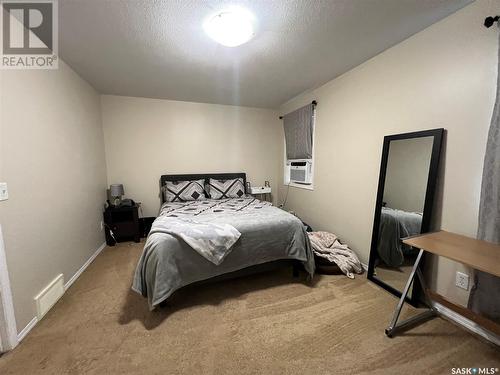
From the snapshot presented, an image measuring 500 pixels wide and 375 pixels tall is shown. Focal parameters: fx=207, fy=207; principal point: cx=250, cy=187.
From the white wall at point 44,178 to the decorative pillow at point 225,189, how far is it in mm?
1675

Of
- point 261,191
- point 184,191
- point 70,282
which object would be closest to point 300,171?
point 261,191

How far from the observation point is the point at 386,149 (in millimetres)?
2078

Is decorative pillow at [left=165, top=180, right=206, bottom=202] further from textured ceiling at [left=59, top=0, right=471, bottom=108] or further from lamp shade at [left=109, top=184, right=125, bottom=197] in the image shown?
textured ceiling at [left=59, top=0, right=471, bottom=108]

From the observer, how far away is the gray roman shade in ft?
10.5

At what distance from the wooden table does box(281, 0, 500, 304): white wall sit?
21cm

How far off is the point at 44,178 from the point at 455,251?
3.13 meters

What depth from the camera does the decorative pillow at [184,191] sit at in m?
3.35


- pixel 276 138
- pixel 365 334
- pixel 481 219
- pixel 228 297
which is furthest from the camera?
pixel 276 138

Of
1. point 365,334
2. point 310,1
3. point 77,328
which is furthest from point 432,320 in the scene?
point 77,328

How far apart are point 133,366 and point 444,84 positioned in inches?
119

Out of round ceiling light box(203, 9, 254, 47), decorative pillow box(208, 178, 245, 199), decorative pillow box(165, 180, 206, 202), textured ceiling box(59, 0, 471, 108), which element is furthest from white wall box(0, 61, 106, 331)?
decorative pillow box(208, 178, 245, 199)

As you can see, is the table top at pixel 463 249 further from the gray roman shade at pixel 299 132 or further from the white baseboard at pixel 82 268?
Result: the white baseboard at pixel 82 268

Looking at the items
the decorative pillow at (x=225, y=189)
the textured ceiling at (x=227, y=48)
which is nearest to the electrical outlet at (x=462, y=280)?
the textured ceiling at (x=227, y=48)

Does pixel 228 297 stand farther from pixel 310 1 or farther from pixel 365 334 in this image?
pixel 310 1
